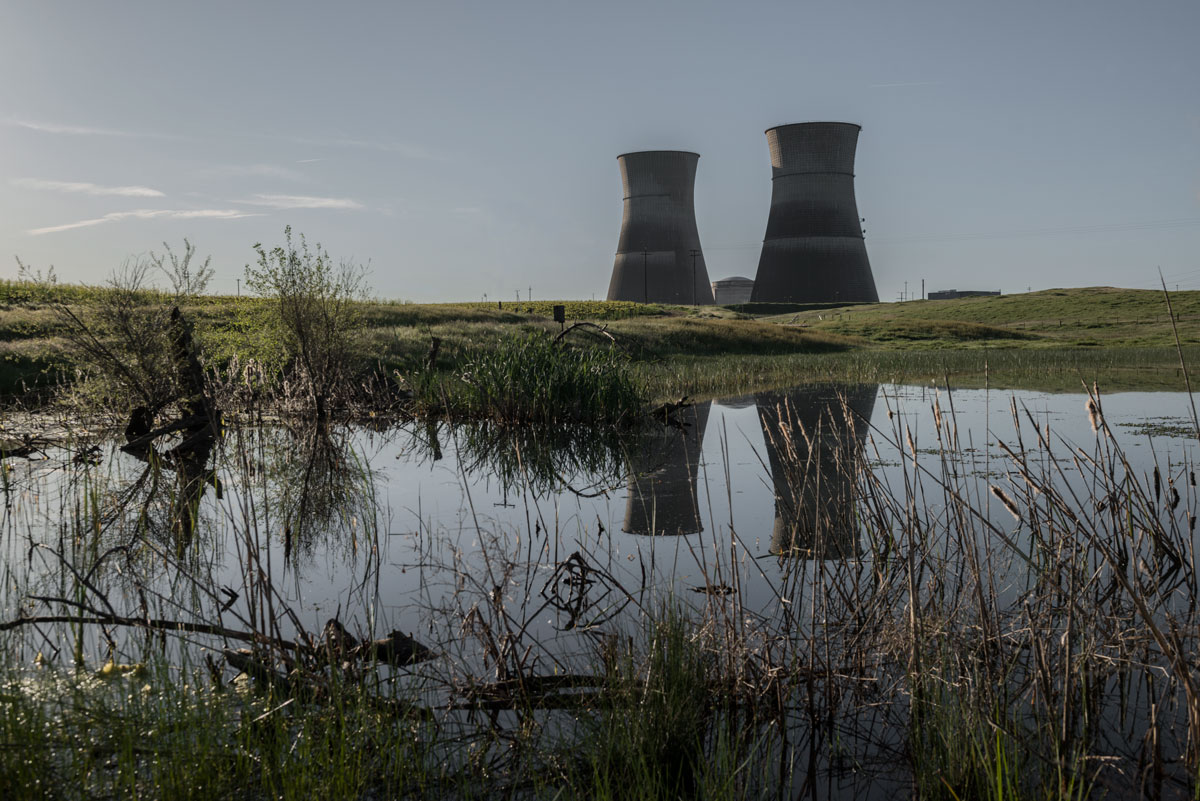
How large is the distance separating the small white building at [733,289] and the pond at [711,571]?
7175 cm

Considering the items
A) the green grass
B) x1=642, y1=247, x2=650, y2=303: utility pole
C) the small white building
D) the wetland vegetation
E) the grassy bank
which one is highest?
the small white building

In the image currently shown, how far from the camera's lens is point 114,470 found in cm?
702

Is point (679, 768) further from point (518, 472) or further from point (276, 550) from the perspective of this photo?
point (518, 472)

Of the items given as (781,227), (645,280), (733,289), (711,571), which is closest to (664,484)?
(711,571)

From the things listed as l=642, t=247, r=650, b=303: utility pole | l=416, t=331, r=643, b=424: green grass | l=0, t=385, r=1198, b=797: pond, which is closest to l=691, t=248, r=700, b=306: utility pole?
l=642, t=247, r=650, b=303: utility pole

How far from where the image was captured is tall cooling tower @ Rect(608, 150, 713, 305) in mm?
44250

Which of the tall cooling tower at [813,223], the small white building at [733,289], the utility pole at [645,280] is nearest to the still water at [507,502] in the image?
the tall cooling tower at [813,223]

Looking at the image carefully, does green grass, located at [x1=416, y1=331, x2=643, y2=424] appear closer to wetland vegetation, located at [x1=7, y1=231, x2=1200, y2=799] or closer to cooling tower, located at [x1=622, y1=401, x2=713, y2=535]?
cooling tower, located at [x1=622, y1=401, x2=713, y2=535]

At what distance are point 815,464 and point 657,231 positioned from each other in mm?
39730

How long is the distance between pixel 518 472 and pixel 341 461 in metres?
1.65

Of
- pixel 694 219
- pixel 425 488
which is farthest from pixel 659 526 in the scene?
pixel 694 219

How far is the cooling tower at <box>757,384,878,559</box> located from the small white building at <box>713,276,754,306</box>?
64.2 metres

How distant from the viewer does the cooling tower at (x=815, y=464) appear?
3113 mm

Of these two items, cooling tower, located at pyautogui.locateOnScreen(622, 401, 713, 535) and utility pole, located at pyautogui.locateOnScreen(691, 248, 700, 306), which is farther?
utility pole, located at pyautogui.locateOnScreen(691, 248, 700, 306)
